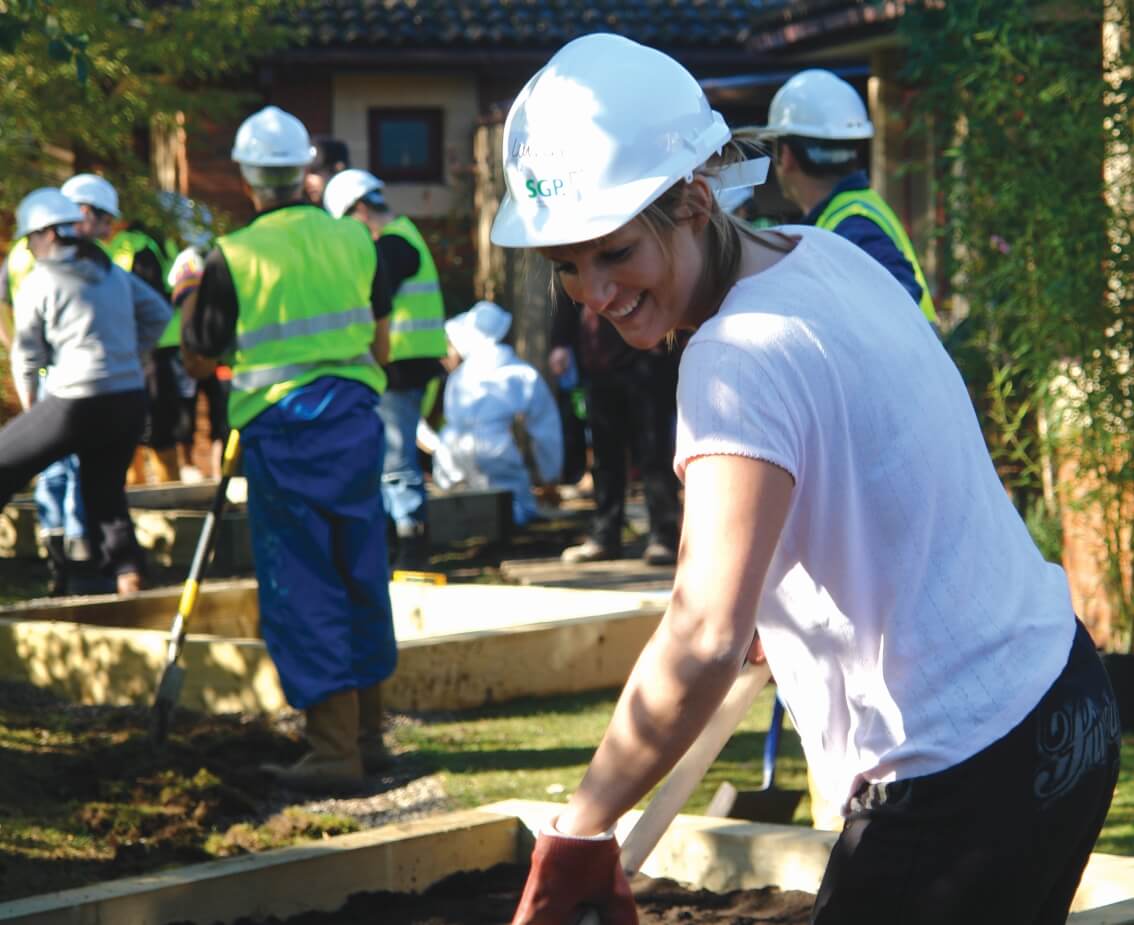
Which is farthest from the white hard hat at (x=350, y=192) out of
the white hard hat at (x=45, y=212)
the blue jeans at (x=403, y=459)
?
the white hard hat at (x=45, y=212)

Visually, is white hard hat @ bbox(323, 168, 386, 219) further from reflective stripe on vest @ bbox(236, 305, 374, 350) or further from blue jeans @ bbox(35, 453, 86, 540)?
reflective stripe on vest @ bbox(236, 305, 374, 350)

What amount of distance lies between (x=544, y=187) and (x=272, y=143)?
3984 mm

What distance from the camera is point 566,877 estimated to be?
7.23ft

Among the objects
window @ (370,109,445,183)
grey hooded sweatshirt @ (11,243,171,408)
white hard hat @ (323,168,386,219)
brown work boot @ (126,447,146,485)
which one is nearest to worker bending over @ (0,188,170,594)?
grey hooded sweatshirt @ (11,243,171,408)

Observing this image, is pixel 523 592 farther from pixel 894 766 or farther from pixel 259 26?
pixel 259 26

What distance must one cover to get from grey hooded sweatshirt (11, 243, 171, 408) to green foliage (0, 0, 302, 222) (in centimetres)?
227

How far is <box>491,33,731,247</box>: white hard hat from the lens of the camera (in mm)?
2197

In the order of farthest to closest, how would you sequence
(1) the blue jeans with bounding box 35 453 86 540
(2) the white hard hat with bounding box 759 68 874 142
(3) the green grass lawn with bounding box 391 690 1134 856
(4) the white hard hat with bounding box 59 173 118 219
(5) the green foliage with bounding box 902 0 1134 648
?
(4) the white hard hat with bounding box 59 173 118 219 → (1) the blue jeans with bounding box 35 453 86 540 → (5) the green foliage with bounding box 902 0 1134 648 → (3) the green grass lawn with bounding box 391 690 1134 856 → (2) the white hard hat with bounding box 759 68 874 142

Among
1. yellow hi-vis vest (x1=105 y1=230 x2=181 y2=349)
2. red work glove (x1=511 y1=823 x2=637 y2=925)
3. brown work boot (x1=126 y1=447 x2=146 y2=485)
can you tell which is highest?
yellow hi-vis vest (x1=105 y1=230 x2=181 y2=349)

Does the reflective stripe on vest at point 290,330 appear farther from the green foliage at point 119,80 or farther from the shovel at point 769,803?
the green foliage at point 119,80

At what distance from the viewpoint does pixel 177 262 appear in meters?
11.3

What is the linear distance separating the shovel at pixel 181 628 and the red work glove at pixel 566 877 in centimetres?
404

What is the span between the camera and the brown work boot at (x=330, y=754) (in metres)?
5.74

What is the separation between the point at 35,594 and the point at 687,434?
329 inches
